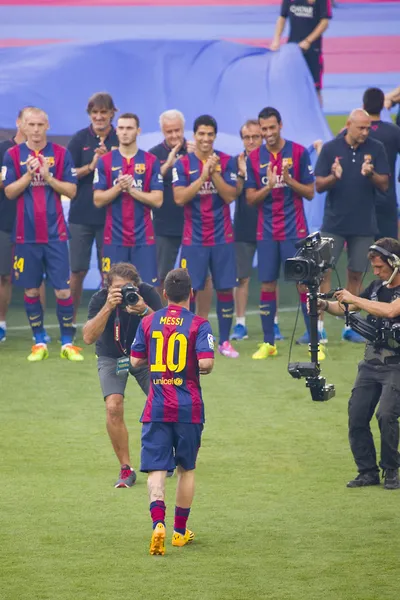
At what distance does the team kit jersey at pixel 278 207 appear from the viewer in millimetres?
10867

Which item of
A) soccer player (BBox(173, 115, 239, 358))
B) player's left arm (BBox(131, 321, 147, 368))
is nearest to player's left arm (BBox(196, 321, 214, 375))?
player's left arm (BBox(131, 321, 147, 368))

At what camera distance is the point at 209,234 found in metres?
11.0

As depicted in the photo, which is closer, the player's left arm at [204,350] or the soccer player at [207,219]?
the player's left arm at [204,350]

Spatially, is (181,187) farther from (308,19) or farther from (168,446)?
(168,446)

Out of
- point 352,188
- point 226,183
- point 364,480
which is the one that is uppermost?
point 226,183

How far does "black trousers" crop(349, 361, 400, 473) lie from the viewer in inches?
290

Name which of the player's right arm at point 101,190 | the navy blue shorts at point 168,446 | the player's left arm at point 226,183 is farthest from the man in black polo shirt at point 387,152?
the navy blue shorts at point 168,446

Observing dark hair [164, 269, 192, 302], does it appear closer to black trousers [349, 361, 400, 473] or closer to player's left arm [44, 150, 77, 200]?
black trousers [349, 361, 400, 473]

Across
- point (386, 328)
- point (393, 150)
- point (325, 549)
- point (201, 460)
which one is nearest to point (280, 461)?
point (201, 460)

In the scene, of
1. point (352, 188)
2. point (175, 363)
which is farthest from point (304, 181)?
point (175, 363)

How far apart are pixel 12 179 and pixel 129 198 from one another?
3.26ft

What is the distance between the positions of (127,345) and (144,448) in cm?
129

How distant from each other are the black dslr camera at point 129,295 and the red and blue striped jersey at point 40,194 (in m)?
3.85

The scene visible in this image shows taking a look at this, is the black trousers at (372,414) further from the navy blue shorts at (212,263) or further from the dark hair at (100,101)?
the dark hair at (100,101)
